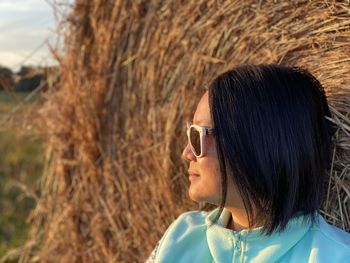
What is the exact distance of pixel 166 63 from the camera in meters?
2.58

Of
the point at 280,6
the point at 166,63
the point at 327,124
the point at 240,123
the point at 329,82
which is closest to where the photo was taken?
the point at 240,123

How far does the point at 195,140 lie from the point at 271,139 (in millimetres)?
223

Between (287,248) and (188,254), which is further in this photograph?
(188,254)

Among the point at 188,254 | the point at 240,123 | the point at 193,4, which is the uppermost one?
the point at 193,4

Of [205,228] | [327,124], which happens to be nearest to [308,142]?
[327,124]

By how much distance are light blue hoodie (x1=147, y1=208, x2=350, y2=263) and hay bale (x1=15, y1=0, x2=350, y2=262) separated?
0.21 metres

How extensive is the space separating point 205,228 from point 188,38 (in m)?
0.78

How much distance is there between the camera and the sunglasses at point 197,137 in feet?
5.87

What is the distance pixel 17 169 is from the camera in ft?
21.5

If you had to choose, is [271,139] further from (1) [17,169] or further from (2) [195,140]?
(1) [17,169]

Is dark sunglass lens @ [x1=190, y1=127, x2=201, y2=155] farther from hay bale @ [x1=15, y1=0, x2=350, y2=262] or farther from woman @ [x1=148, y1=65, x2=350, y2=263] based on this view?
hay bale @ [x1=15, y1=0, x2=350, y2=262]

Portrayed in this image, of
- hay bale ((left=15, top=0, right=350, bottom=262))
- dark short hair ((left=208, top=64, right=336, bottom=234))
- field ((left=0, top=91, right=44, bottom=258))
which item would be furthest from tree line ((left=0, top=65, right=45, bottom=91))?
dark short hair ((left=208, top=64, right=336, bottom=234))

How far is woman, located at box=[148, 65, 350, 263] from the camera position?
5.59ft

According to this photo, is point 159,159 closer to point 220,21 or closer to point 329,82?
point 220,21
